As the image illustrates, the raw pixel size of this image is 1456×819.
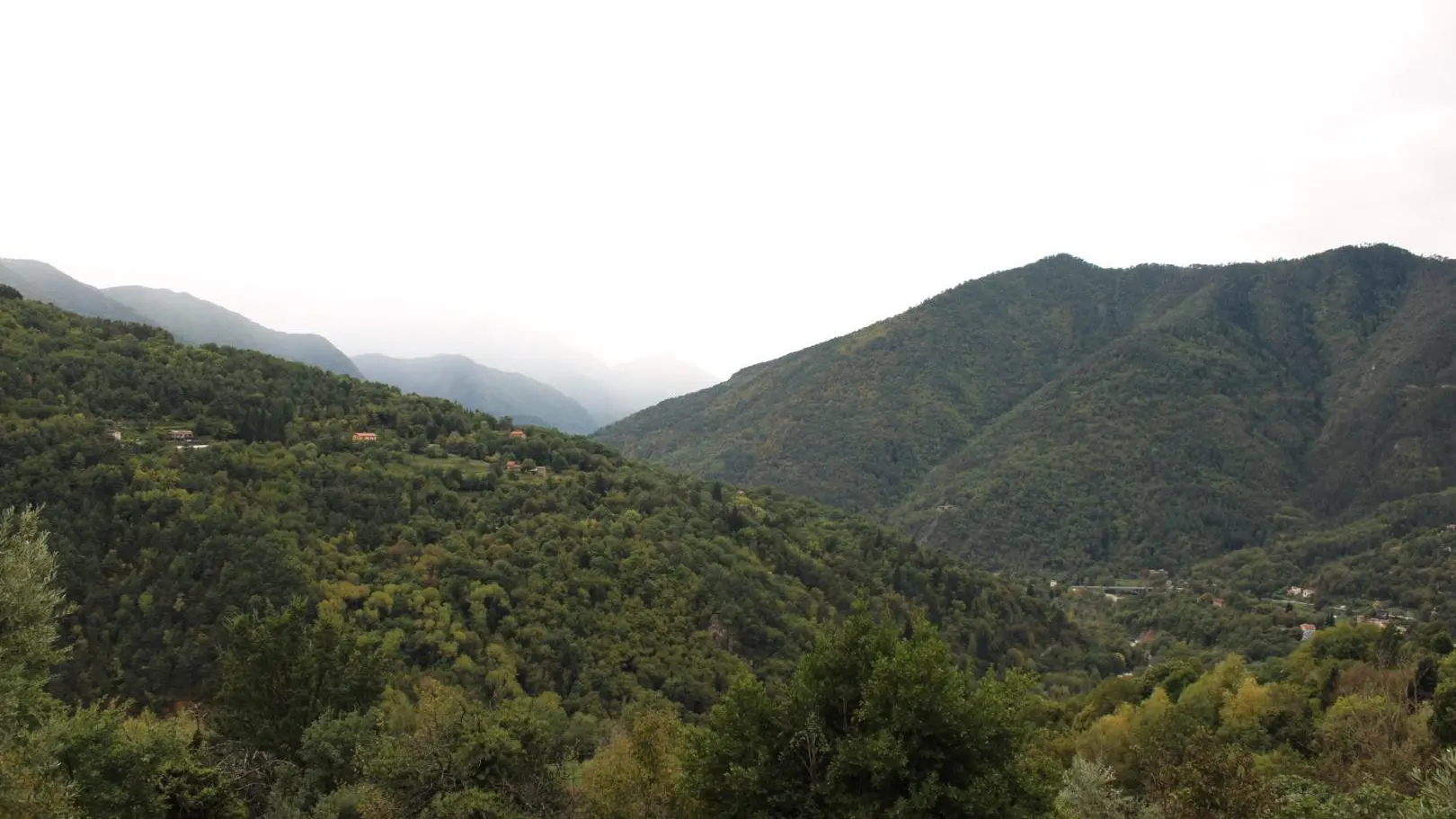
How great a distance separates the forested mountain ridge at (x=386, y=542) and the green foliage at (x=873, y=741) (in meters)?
30.0

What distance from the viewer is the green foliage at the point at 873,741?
15.8 metres

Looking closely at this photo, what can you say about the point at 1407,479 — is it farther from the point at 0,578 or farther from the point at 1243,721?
the point at 0,578

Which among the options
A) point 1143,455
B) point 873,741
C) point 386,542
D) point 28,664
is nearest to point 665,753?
point 873,741

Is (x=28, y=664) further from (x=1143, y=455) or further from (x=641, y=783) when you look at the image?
(x=1143, y=455)

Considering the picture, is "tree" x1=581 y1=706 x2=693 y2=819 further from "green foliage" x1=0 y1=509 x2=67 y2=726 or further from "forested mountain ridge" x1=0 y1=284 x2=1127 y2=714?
"forested mountain ridge" x1=0 y1=284 x2=1127 y2=714

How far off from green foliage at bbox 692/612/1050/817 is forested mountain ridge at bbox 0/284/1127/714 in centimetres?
2999

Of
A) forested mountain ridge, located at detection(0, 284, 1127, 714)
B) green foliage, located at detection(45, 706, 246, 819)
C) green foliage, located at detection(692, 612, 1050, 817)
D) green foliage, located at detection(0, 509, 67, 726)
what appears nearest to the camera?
green foliage, located at detection(692, 612, 1050, 817)

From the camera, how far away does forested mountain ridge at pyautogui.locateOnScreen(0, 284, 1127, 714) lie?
138 feet

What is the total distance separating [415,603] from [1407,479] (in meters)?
188

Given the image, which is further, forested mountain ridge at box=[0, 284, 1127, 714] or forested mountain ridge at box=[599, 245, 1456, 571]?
forested mountain ridge at box=[599, 245, 1456, 571]

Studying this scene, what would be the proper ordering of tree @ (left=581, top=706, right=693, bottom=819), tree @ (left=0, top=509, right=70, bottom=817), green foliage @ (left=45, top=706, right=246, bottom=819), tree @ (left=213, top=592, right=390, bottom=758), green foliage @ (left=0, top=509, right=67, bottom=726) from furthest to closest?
tree @ (left=213, top=592, right=390, bottom=758)
tree @ (left=581, top=706, right=693, bottom=819)
green foliage @ (left=45, top=706, right=246, bottom=819)
green foliage @ (left=0, top=509, right=67, bottom=726)
tree @ (left=0, top=509, right=70, bottom=817)

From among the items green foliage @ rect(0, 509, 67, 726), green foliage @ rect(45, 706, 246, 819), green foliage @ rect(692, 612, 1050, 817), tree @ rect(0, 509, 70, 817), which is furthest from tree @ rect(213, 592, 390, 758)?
green foliage @ rect(692, 612, 1050, 817)

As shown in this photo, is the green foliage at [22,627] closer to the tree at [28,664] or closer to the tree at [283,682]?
the tree at [28,664]

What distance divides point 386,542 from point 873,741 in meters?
45.3
